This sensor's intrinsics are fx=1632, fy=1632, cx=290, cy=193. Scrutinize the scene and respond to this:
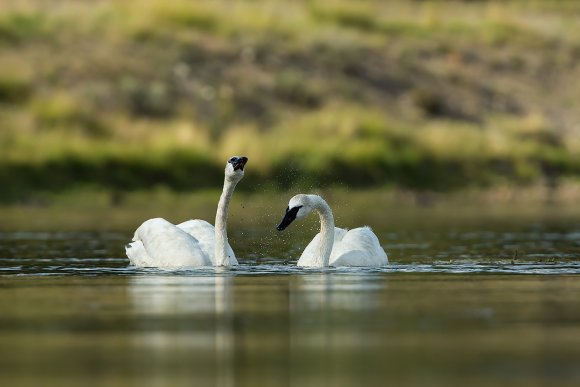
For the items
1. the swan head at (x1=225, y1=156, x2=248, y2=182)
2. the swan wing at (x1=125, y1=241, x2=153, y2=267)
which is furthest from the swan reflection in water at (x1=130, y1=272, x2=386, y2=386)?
the swan wing at (x1=125, y1=241, x2=153, y2=267)

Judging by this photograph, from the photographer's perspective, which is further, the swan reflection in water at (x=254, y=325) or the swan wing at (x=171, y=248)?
the swan wing at (x=171, y=248)

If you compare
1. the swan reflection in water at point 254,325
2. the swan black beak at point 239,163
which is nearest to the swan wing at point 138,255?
the swan black beak at point 239,163

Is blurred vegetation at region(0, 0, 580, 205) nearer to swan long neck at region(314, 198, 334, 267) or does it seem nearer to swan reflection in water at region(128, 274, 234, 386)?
swan long neck at region(314, 198, 334, 267)

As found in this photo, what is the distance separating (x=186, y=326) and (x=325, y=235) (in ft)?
21.5

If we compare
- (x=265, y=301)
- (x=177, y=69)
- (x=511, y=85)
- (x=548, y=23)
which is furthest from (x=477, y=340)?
(x=548, y=23)

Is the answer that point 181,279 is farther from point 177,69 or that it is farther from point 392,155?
point 177,69

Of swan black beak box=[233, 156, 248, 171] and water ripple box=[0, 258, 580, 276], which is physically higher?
swan black beak box=[233, 156, 248, 171]

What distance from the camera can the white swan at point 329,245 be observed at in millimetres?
19609

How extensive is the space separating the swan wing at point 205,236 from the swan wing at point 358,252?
1244 millimetres

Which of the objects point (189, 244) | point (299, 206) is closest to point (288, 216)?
point (299, 206)

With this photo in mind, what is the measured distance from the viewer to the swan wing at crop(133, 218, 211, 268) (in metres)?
19.7

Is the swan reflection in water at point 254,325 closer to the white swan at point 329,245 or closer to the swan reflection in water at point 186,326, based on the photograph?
the swan reflection in water at point 186,326

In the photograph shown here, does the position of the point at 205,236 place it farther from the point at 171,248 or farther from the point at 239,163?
the point at 239,163

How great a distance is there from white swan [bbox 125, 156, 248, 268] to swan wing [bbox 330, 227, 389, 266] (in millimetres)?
1273
